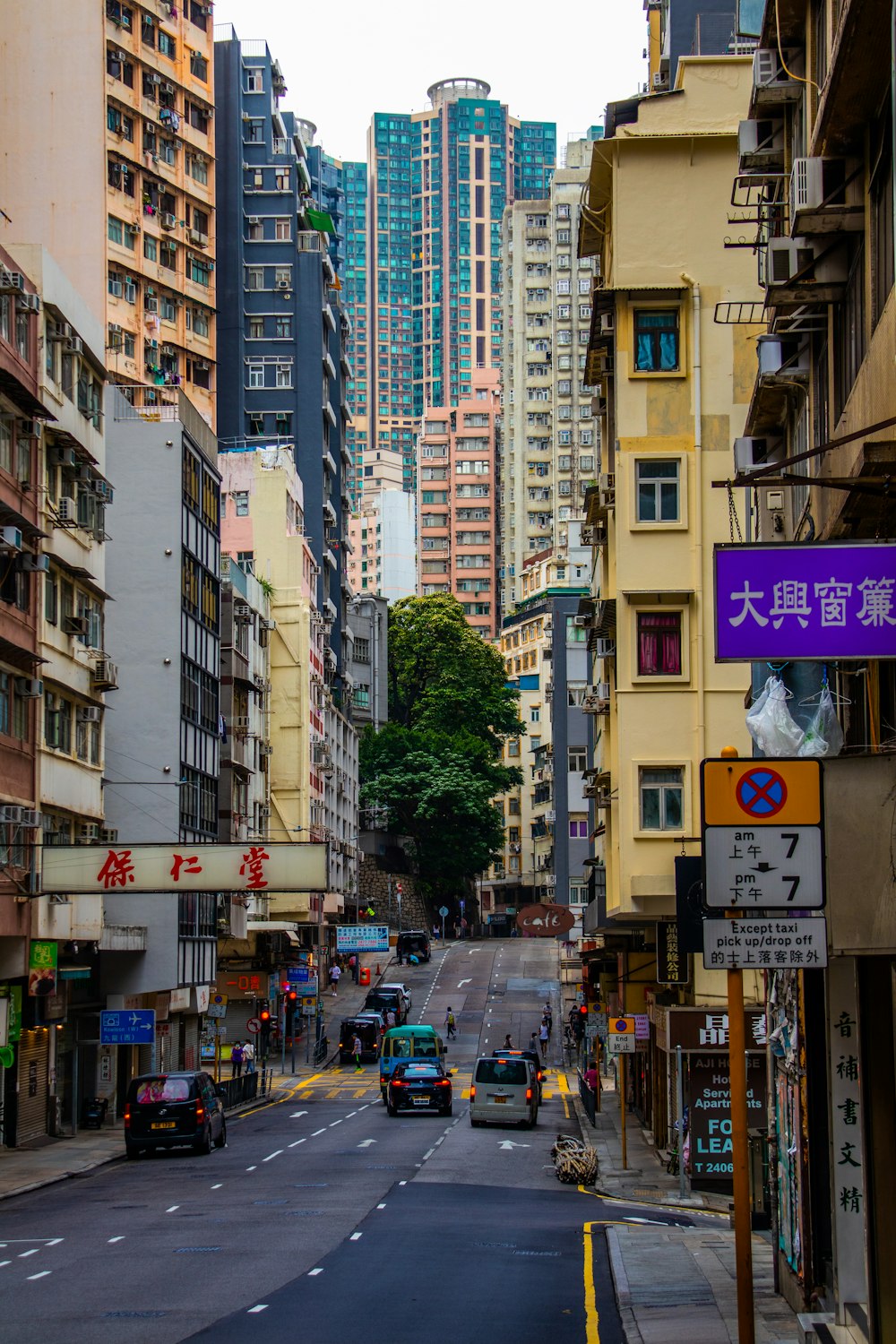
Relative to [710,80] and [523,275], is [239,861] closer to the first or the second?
[710,80]

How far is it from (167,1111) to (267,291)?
7115cm

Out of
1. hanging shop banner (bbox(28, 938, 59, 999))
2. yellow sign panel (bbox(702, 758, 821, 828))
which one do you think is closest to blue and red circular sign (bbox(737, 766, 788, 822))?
yellow sign panel (bbox(702, 758, 821, 828))

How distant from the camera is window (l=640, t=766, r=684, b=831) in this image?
124 feet

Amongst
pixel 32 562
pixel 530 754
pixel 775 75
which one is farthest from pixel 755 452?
pixel 530 754

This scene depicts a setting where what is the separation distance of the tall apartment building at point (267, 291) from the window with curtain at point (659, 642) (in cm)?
6464

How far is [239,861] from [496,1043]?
42480 millimetres

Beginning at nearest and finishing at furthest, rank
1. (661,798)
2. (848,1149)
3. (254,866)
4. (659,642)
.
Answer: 1. (848,1149)
2. (661,798)
3. (659,642)
4. (254,866)

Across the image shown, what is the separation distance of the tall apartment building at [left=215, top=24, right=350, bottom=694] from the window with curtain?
64.6m

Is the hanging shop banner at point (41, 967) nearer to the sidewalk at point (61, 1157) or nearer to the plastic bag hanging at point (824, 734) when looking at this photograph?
the sidewalk at point (61, 1157)

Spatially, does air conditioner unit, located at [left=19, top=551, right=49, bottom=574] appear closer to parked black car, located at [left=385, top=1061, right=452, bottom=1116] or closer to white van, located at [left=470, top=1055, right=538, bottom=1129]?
white van, located at [left=470, top=1055, right=538, bottom=1129]

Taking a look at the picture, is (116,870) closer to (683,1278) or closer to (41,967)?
(41,967)

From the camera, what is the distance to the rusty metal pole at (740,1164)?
1367 centimetres

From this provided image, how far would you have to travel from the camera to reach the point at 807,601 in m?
13.0

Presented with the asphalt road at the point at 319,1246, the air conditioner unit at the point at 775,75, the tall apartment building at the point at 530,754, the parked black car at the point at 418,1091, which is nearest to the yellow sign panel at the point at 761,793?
the asphalt road at the point at 319,1246
